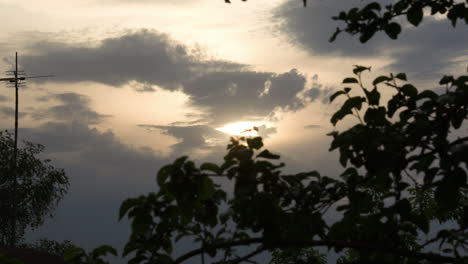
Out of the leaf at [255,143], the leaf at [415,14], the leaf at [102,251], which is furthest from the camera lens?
the leaf at [415,14]

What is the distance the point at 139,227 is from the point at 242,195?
0.81 meters

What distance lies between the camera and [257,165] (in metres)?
4.06

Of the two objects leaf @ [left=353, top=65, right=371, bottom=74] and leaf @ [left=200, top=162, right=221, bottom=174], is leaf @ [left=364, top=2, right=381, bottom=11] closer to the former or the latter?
leaf @ [left=353, top=65, right=371, bottom=74]

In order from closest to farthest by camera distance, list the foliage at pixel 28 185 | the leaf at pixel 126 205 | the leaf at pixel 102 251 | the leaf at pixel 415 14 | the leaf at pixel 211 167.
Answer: the leaf at pixel 211 167 → the leaf at pixel 126 205 → the leaf at pixel 102 251 → the leaf at pixel 415 14 → the foliage at pixel 28 185

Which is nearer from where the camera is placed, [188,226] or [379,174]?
[379,174]

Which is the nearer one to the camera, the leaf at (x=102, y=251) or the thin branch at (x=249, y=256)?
the thin branch at (x=249, y=256)

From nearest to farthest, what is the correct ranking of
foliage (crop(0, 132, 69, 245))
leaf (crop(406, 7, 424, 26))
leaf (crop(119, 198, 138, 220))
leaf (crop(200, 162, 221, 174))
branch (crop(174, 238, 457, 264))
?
branch (crop(174, 238, 457, 264)) < leaf (crop(200, 162, 221, 174)) < leaf (crop(119, 198, 138, 220)) < leaf (crop(406, 7, 424, 26)) < foliage (crop(0, 132, 69, 245))

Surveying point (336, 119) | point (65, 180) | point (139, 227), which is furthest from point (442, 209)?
point (65, 180)

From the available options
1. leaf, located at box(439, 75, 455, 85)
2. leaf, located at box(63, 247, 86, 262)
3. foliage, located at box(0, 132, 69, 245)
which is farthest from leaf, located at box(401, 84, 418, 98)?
foliage, located at box(0, 132, 69, 245)

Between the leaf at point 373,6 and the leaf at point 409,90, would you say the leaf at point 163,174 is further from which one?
the leaf at point 373,6

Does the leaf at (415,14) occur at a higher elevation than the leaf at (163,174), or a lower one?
higher

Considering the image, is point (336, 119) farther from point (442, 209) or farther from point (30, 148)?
point (30, 148)

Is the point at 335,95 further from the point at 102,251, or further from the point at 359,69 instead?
the point at 102,251

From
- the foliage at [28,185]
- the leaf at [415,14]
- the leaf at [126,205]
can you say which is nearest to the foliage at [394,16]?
the leaf at [415,14]
